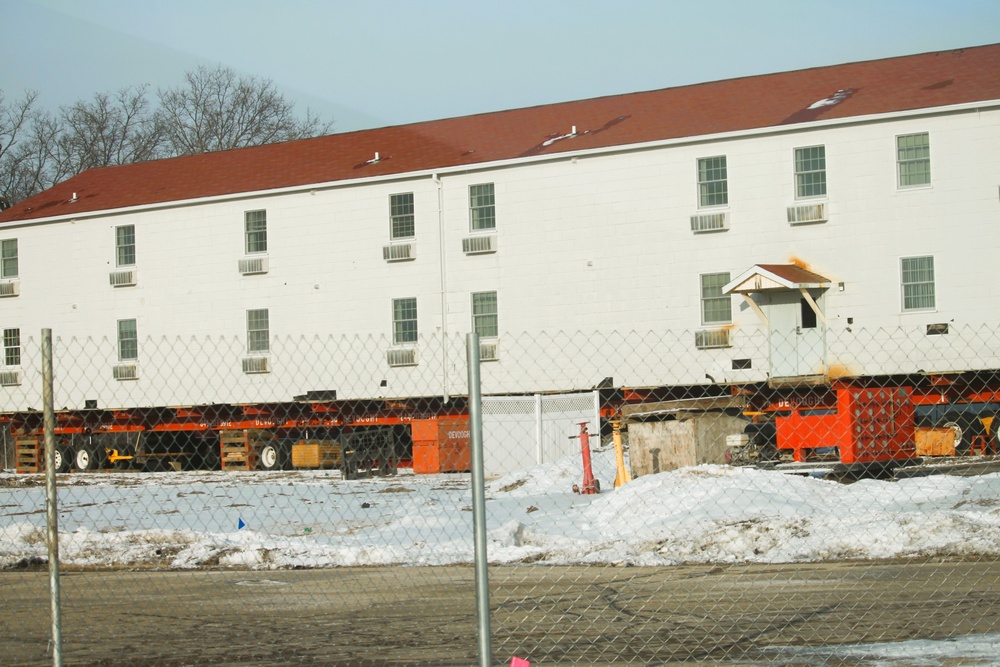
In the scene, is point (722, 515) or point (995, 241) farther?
point (995, 241)

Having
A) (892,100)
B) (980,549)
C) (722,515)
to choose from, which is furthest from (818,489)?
(892,100)

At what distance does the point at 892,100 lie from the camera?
31.2 metres

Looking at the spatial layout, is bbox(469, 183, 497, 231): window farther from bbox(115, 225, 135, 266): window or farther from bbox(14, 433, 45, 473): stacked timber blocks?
bbox(14, 433, 45, 473): stacked timber blocks

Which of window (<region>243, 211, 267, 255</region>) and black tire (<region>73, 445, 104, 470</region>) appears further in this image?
black tire (<region>73, 445, 104, 470</region>)

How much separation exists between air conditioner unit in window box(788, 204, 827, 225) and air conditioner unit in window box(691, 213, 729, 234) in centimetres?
170

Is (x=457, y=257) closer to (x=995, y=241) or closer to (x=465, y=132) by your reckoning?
(x=465, y=132)

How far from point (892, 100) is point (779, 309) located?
602 cm

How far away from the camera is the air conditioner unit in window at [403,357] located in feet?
114

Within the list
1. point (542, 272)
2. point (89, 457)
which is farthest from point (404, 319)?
point (89, 457)

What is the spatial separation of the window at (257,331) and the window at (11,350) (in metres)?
8.78

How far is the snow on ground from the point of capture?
46.1 feet

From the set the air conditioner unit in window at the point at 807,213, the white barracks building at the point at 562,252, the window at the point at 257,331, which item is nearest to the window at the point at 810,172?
the white barracks building at the point at 562,252

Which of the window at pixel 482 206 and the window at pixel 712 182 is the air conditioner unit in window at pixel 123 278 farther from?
the window at pixel 712 182

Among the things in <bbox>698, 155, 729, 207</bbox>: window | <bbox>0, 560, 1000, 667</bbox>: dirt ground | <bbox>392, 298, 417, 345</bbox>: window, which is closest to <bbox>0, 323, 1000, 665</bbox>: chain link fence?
<bbox>0, 560, 1000, 667</bbox>: dirt ground
